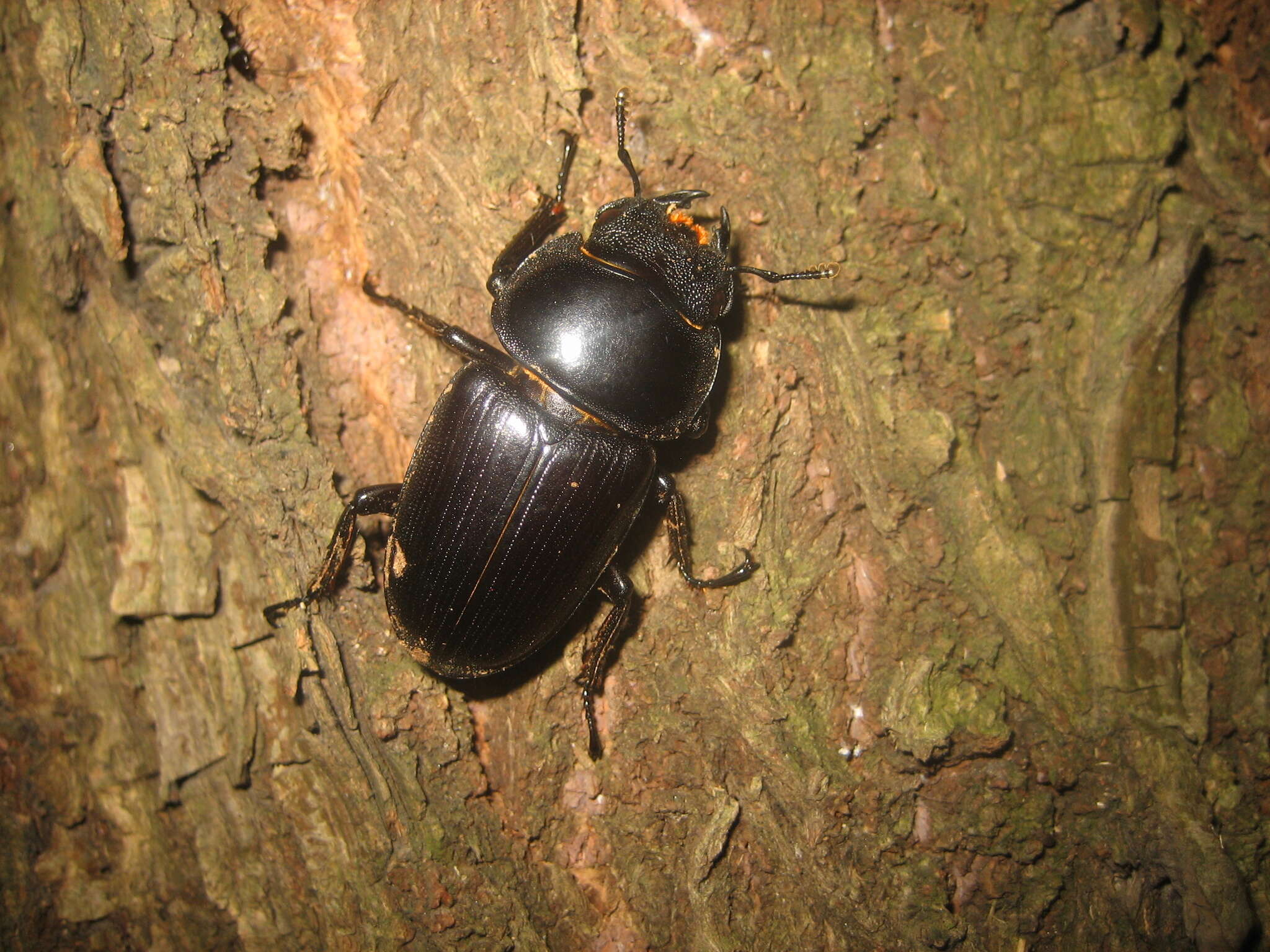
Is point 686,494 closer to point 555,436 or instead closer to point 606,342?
point 555,436

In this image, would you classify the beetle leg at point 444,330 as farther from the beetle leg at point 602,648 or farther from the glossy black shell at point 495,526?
the beetle leg at point 602,648

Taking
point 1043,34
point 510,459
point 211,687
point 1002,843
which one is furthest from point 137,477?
point 1043,34

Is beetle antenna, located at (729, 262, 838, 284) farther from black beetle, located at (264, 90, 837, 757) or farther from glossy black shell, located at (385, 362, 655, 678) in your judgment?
glossy black shell, located at (385, 362, 655, 678)

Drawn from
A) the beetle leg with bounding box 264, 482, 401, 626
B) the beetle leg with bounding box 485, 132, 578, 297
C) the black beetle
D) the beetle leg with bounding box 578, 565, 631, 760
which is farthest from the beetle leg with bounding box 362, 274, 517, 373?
the beetle leg with bounding box 578, 565, 631, 760

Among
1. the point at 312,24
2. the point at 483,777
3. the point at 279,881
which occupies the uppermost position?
the point at 312,24

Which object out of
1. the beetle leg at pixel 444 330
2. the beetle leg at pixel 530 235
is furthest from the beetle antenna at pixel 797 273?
the beetle leg at pixel 444 330

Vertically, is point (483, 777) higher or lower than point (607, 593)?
lower

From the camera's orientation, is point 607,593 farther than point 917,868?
Yes

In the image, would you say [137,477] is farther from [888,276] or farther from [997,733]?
[997,733]
